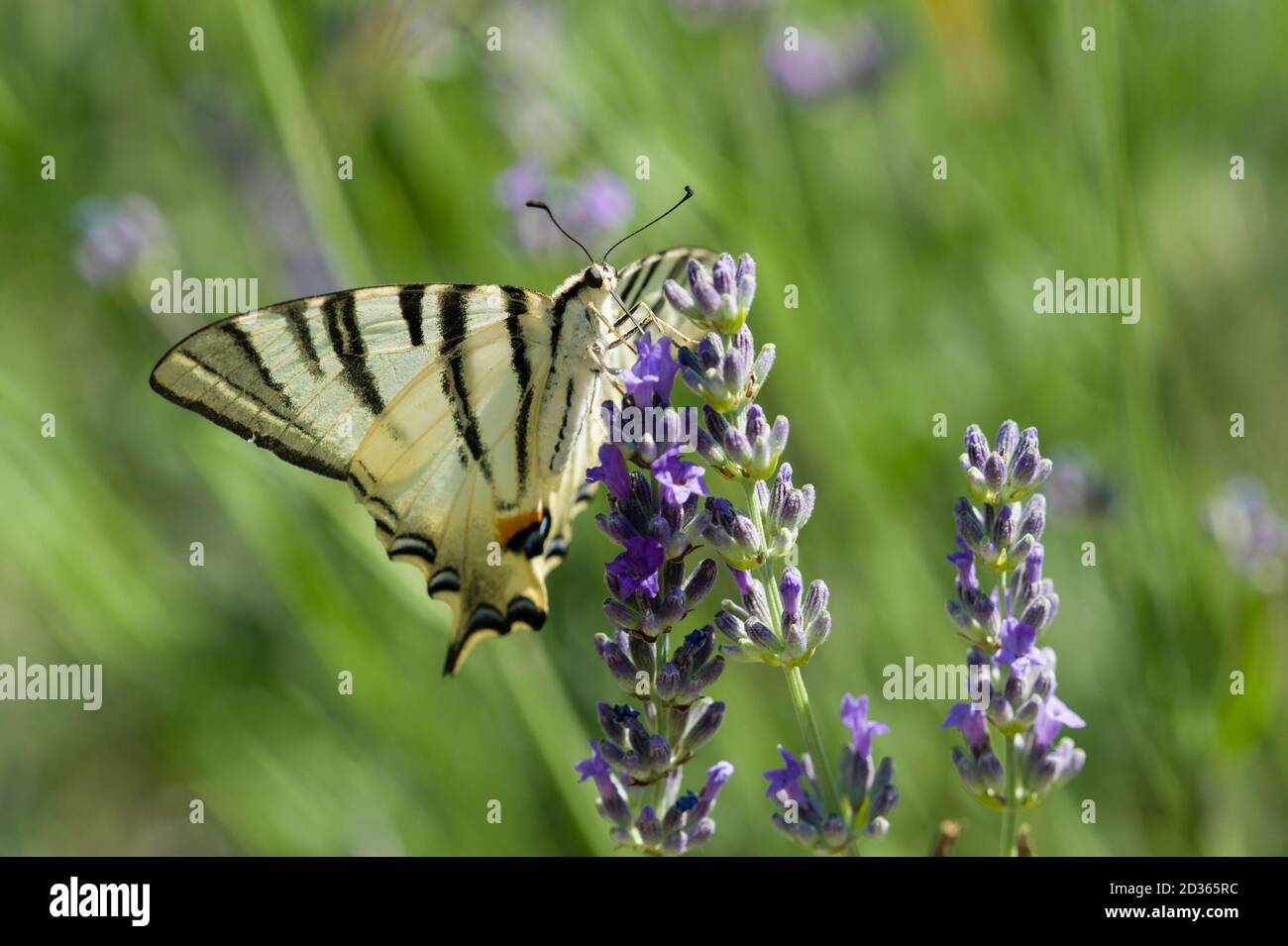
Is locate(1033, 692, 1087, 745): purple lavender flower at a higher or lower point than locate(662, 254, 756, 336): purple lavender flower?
lower

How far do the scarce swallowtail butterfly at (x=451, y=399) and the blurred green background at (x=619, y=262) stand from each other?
2.15ft

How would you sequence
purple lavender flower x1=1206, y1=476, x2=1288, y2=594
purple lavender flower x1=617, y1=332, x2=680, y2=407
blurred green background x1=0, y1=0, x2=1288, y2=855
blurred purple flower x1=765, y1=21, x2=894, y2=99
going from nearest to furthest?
purple lavender flower x1=617, y1=332, x2=680, y2=407
purple lavender flower x1=1206, y1=476, x2=1288, y2=594
blurred green background x1=0, y1=0, x2=1288, y2=855
blurred purple flower x1=765, y1=21, x2=894, y2=99

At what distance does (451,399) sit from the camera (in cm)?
209

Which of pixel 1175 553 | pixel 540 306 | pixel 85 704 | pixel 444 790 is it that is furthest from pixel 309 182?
pixel 1175 553

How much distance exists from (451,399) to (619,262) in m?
1.22

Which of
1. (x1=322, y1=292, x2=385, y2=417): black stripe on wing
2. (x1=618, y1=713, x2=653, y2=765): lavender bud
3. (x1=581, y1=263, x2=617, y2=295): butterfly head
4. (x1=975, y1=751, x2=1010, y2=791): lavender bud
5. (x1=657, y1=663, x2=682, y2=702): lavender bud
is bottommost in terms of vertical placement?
(x1=975, y1=751, x2=1010, y2=791): lavender bud

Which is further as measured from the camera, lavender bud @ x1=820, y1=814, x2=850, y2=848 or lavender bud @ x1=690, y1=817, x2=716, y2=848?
lavender bud @ x1=690, y1=817, x2=716, y2=848

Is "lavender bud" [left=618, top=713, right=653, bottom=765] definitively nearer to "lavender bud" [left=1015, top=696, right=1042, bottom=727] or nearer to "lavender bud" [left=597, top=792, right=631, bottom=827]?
"lavender bud" [left=597, top=792, right=631, bottom=827]

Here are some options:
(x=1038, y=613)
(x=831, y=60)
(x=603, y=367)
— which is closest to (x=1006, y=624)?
(x=1038, y=613)

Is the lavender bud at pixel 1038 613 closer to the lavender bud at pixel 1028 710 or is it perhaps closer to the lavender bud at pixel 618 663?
the lavender bud at pixel 1028 710

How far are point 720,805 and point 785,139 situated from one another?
205 centimetres

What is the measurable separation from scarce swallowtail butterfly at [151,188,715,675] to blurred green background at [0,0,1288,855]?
66 centimetres

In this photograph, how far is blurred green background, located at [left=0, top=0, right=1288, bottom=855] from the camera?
8.95ft

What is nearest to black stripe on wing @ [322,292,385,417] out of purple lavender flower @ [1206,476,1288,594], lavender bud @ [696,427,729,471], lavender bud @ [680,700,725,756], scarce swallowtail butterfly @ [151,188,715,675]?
scarce swallowtail butterfly @ [151,188,715,675]
